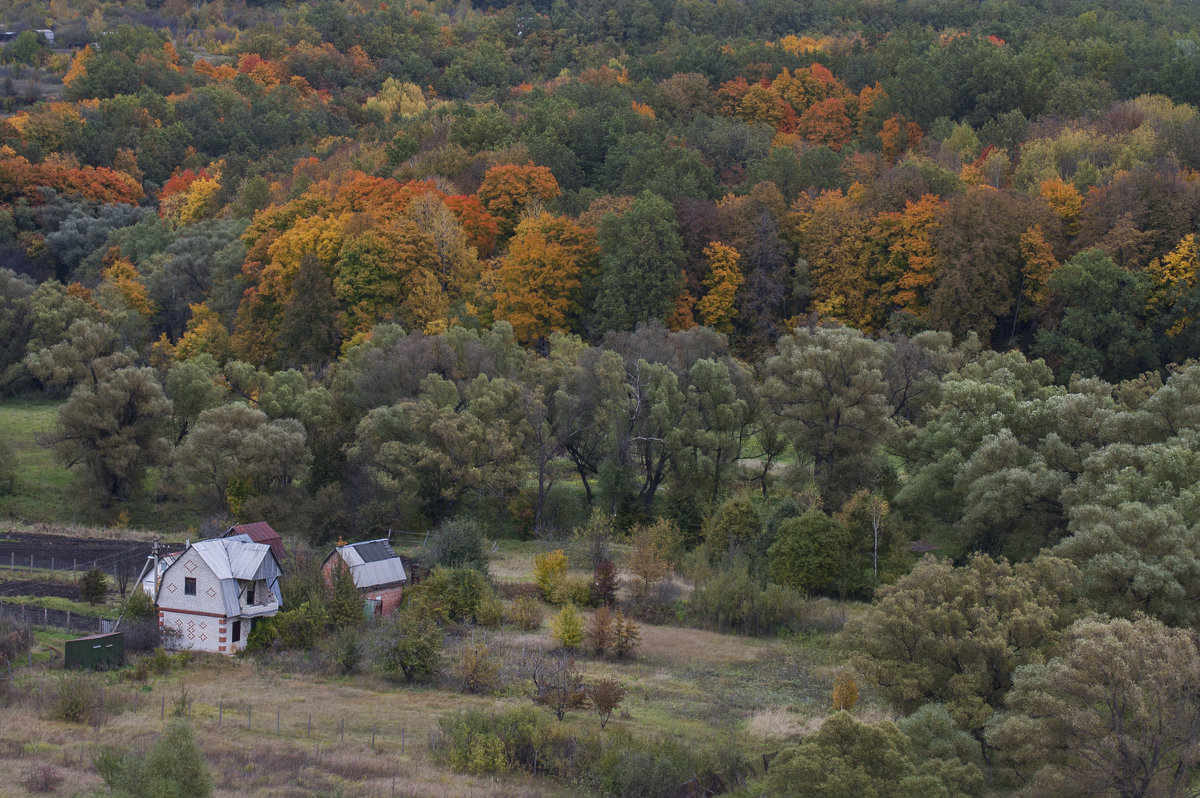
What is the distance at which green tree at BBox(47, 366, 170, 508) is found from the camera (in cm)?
5741

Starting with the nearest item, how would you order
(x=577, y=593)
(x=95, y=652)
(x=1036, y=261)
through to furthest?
(x=95, y=652)
(x=577, y=593)
(x=1036, y=261)

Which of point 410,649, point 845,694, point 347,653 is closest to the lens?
point 845,694

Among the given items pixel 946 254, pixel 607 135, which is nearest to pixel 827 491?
pixel 946 254

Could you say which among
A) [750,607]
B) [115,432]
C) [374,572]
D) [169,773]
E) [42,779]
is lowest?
[42,779]

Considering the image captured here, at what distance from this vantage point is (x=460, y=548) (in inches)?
1841

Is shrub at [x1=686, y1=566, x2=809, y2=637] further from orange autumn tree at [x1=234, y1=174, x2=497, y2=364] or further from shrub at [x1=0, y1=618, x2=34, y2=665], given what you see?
orange autumn tree at [x1=234, y1=174, x2=497, y2=364]

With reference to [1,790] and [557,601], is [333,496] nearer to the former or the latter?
[557,601]

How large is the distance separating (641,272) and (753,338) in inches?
278

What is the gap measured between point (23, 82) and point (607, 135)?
75173mm

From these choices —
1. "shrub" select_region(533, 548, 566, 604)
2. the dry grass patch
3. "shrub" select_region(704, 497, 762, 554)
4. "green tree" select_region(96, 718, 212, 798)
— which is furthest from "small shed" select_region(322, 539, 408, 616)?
"green tree" select_region(96, 718, 212, 798)

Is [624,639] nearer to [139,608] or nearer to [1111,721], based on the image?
[139,608]

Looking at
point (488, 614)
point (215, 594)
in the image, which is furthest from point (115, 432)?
point (488, 614)

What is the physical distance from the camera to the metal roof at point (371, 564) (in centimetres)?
4441

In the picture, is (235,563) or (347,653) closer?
(347,653)
